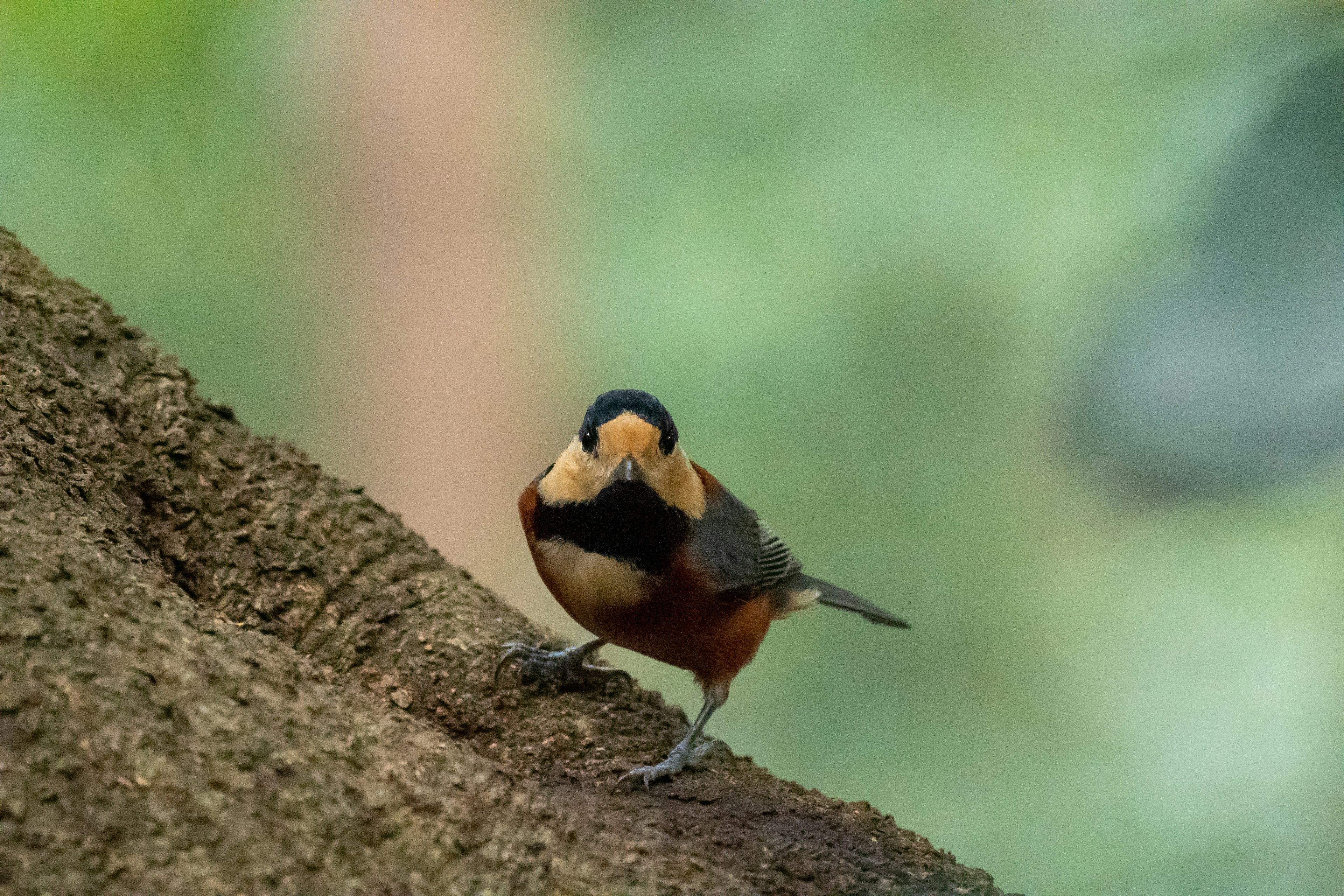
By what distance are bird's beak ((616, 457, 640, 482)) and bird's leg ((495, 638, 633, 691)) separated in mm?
497

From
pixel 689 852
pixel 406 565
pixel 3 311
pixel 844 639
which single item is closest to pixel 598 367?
pixel 844 639

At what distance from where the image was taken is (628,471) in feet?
8.56

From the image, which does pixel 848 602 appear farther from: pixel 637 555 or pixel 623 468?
pixel 623 468

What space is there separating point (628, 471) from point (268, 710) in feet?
3.77

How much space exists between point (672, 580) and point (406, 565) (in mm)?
733

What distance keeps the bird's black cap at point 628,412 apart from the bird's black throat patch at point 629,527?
136 mm

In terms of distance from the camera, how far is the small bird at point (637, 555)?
2666mm

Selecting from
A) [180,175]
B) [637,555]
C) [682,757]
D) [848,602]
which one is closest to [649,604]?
[637,555]

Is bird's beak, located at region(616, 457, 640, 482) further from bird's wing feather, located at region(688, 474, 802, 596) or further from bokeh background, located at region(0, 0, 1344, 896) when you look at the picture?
bokeh background, located at region(0, 0, 1344, 896)

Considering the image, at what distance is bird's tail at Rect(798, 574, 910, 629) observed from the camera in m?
3.60

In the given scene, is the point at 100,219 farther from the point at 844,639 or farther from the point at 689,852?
the point at 689,852

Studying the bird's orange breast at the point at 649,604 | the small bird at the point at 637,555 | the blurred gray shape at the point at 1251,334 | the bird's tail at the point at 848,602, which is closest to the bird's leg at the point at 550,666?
the small bird at the point at 637,555

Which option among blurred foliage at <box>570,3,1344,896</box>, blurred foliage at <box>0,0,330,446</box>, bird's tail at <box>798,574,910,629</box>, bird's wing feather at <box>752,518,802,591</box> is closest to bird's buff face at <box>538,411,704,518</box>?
bird's wing feather at <box>752,518,802,591</box>

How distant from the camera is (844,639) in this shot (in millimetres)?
4566
